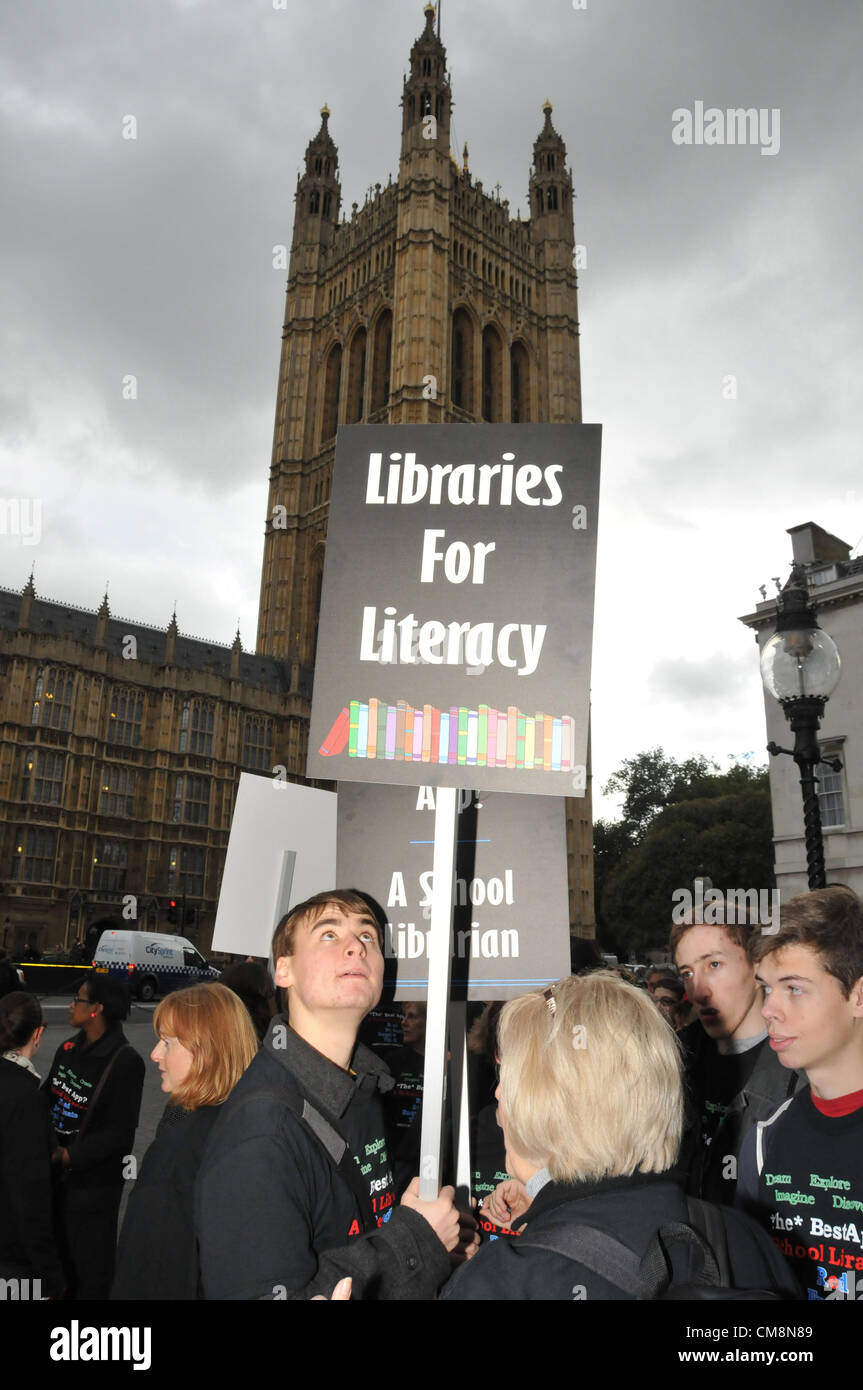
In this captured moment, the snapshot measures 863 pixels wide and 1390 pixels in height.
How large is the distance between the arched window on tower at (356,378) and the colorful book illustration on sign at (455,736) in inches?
2019

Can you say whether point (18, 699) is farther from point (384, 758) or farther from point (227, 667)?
point (384, 758)

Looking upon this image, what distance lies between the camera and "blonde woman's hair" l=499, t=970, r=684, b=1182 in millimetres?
1466

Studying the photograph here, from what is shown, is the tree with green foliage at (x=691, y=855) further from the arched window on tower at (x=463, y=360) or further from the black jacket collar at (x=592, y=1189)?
the black jacket collar at (x=592, y=1189)

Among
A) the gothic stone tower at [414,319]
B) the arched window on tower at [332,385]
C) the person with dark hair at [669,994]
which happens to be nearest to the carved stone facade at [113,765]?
the gothic stone tower at [414,319]

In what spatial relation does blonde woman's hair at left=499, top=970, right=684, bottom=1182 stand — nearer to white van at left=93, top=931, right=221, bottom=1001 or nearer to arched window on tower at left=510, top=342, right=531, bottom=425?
white van at left=93, top=931, right=221, bottom=1001

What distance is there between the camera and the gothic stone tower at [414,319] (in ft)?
157

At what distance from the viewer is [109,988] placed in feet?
14.0

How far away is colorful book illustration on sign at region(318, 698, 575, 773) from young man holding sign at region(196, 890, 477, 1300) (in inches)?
18.6

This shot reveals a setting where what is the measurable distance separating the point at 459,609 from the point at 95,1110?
8.20 feet

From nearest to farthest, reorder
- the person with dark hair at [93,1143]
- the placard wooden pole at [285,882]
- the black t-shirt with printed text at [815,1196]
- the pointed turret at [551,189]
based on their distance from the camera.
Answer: the black t-shirt with printed text at [815,1196] → the person with dark hair at [93,1143] → the placard wooden pole at [285,882] → the pointed turret at [551,189]

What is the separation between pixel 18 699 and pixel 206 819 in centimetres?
982

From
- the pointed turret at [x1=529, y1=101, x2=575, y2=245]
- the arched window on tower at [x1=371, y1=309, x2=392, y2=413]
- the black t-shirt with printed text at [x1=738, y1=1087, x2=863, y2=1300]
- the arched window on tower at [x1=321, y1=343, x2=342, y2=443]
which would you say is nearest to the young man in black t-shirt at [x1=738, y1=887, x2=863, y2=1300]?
the black t-shirt with printed text at [x1=738, y1=1087, x2=863, y2=1300]

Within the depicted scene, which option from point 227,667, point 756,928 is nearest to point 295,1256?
point 756,928

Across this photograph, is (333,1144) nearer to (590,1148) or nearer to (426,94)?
(590,1148)
